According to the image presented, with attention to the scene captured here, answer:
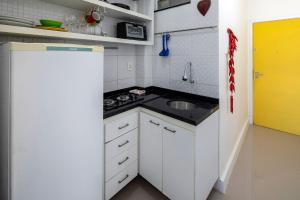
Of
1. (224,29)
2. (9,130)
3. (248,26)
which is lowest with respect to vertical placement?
(9,130)

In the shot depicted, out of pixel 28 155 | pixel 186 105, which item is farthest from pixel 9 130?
pixel 186 105

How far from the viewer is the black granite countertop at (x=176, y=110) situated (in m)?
1.26

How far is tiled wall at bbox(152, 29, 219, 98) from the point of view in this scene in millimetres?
1614

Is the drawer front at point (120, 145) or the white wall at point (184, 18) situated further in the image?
the white wall at point (184, 18)

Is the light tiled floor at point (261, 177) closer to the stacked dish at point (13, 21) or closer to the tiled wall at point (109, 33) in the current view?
the tiled wall at point (109, 33)

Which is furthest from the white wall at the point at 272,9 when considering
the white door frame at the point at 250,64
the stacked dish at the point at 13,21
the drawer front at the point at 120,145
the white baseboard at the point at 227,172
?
the stacked dish at the point at 13,21

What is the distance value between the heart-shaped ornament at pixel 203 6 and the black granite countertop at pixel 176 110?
810 millimetres

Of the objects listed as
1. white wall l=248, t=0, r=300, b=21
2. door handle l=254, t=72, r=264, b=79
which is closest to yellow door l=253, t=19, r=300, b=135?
door handle l=254, t=72, r=264, b=79

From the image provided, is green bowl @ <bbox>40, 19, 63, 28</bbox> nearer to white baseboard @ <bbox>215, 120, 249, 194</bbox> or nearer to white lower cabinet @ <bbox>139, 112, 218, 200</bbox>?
white lower cabinet @ <bbox>139, 112, 218, 200</bbox>

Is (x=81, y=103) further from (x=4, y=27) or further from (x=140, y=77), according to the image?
(x=140, y=77)

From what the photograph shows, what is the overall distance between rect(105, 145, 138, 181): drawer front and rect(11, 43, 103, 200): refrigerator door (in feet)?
0.58

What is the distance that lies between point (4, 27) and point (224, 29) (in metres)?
1.72

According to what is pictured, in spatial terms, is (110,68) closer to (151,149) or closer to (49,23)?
(49,23)

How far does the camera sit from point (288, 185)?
1683 millimetres
